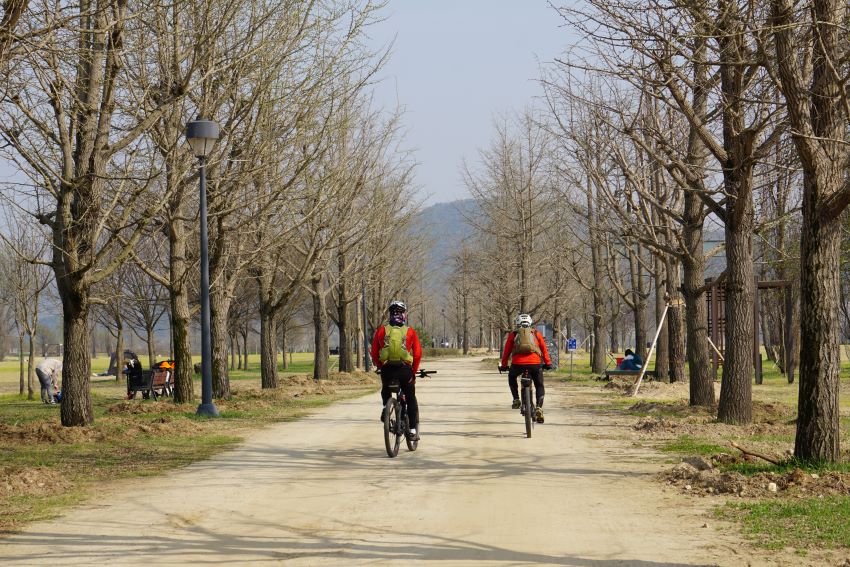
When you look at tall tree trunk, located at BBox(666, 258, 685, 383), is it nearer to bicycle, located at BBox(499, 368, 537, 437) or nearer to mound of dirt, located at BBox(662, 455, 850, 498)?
bicycle, located at BBox(499, 368, 537, 437)

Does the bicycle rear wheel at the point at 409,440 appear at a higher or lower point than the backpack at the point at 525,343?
lower

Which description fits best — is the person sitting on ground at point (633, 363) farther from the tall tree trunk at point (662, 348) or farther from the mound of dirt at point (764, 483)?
the mound of dirt at point (764, 483)

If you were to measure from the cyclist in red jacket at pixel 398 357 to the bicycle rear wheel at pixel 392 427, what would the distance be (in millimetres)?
258

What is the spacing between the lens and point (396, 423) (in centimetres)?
1278

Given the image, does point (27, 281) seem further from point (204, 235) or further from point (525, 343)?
point (525, 343)

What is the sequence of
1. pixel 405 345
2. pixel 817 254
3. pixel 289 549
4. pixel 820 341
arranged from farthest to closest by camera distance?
pixel 405 345
pixel 817 254
pixel 820 341
pixel 289 549

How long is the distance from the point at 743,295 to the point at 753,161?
2.21 meters

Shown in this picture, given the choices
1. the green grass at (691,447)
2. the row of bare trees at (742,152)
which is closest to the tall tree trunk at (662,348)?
the row of bare trees at (742,152)

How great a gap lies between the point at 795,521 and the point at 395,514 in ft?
10.3

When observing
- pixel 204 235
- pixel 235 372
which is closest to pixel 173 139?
pixel 204 235

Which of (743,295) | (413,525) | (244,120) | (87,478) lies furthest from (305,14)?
(413,525)

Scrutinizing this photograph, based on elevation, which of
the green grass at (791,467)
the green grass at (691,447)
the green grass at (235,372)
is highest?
the green grass at (791,467)

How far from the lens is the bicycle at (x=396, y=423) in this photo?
1255cm

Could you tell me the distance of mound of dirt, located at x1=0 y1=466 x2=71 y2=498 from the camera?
9.86 m
